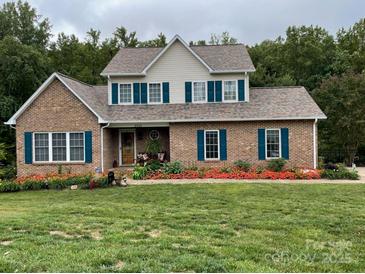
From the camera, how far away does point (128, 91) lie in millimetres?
21984

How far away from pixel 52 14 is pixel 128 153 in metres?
28.4

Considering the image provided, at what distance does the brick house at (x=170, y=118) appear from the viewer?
1914 centimetres

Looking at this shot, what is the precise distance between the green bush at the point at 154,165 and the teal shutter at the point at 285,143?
20.9 ft

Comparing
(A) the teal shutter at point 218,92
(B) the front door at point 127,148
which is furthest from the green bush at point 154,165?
(A) the teal shutter at point 218,92

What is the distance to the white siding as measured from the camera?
21.3 m

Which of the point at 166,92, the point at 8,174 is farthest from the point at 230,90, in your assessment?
the point at 8,174

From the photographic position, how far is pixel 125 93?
2198cm

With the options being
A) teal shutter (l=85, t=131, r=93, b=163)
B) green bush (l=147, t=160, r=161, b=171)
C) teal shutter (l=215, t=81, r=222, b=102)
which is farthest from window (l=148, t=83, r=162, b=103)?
teal shutter (l=85, t=131, r=93, b=163)

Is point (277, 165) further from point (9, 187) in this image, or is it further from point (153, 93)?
point (9, 187)

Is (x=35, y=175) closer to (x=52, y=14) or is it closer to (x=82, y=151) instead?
(x=82, y=151)

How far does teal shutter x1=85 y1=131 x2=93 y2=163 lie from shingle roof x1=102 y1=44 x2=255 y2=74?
438cm

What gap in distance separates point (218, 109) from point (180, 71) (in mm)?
3120

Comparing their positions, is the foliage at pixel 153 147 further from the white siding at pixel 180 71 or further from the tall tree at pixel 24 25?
the tall tree at pixel 24 25

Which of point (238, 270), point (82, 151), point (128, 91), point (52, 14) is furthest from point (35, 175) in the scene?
point (52, 14)
